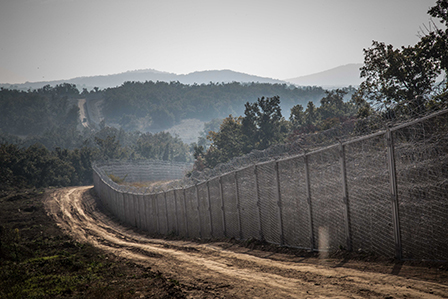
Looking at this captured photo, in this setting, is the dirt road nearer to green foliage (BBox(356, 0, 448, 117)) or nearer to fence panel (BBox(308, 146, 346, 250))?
fence panel (BBox(308, 146, 346, 250))

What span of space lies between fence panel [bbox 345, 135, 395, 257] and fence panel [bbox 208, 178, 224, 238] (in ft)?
22.7

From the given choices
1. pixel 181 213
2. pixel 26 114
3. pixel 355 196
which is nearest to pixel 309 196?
pixel 355 196

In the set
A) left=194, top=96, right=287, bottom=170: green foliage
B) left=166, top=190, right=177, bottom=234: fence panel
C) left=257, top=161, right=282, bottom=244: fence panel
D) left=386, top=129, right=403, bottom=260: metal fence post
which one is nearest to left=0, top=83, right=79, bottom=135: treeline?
left=194, top=96, right=287, bottom=170: green foliage

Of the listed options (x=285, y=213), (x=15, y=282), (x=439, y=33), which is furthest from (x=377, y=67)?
(x=15, y=282)

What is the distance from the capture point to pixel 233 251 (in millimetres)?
11148

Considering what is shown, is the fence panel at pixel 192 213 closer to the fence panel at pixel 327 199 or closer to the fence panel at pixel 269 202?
the fence panel at pixel 269 202

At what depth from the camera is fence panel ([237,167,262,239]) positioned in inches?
462

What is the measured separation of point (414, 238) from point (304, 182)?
337cm

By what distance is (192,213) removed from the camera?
17.0 metres

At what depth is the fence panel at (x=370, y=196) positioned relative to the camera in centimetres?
690

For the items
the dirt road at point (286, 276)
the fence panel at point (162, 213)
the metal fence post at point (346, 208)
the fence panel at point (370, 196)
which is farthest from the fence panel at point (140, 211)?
the fence panel at point (370, 196)

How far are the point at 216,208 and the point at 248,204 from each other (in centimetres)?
260

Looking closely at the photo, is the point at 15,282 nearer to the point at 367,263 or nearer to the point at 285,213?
the point at 285,213

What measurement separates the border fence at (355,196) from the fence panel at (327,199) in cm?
2
